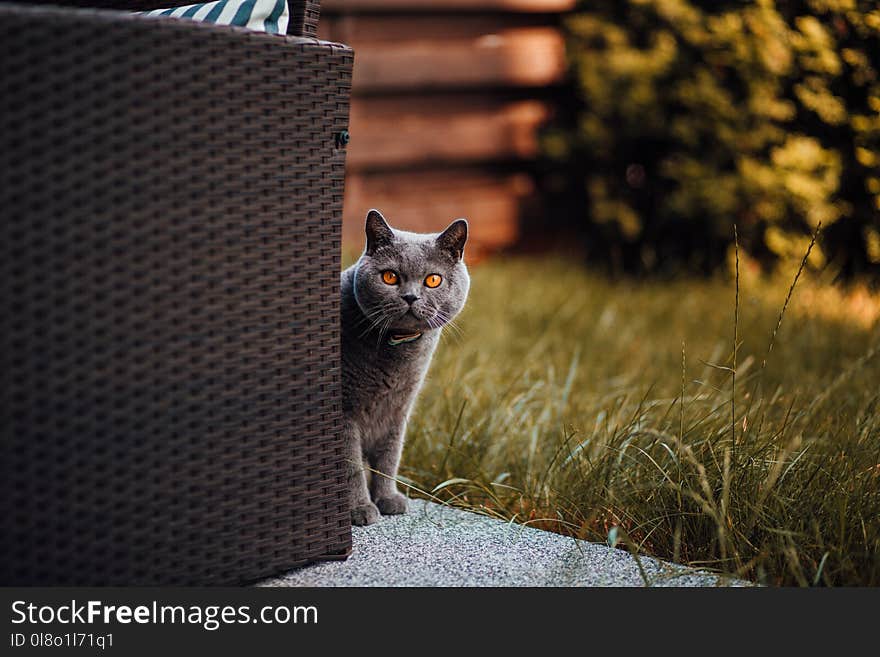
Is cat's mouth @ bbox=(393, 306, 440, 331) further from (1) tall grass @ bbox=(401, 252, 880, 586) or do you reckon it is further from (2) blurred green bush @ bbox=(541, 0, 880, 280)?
(2) blurred green bush @ bbox=(541, 0, 880, 280)

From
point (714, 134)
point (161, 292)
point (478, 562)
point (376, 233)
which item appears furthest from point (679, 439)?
point (714, 134)

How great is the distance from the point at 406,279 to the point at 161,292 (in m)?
0.50

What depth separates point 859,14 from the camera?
219cm

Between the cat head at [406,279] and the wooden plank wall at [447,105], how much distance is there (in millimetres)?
1997

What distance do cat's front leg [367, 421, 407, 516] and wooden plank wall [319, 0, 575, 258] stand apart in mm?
1977

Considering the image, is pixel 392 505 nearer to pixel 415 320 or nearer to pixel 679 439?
pixel 415 320

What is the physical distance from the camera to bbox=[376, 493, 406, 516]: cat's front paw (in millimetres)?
1647

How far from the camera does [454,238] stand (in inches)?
63.9

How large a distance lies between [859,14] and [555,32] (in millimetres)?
2316

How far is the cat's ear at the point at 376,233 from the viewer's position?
1.56m

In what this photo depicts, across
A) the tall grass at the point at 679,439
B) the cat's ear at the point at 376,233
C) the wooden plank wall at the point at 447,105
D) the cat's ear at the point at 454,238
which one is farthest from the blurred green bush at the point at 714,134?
the cat's ear at the point at 376,233

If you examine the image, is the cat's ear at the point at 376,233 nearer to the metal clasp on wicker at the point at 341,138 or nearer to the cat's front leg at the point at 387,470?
the metal clasp on wicker at the point at 341,138

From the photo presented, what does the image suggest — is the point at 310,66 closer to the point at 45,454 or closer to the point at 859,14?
the point at 45,454

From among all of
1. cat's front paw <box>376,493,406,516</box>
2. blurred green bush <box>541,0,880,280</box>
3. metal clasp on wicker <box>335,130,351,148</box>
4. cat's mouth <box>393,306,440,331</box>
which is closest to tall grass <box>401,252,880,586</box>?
cat's front paw <box>376,493,406,516</box>
